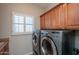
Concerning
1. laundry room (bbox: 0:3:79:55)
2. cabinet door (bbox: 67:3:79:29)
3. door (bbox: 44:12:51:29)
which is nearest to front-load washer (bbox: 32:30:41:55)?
laundry room (bbox: 0:3:79:55)

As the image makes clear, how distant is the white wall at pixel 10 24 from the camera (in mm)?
1308

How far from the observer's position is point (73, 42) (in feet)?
4.17

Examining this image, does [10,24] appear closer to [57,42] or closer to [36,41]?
[36,41]

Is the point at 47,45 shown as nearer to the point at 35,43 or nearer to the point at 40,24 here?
the point at 35,43

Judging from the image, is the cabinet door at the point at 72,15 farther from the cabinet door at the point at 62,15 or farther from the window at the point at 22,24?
the window at the point at 22,24

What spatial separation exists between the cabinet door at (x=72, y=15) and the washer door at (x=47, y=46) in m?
0.30

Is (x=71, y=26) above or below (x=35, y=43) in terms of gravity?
above

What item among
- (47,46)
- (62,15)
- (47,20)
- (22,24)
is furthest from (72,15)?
(22,24)

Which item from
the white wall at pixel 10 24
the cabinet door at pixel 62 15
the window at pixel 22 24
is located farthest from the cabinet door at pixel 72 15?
the window at pixel 22 24

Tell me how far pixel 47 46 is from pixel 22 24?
43cm

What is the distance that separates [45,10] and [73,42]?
53 cm

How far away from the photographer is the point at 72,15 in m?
1.19

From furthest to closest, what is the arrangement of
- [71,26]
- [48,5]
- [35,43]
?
[35,43], [48,5], [71,26]

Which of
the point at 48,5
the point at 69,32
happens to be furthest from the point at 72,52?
the point at 48,5
